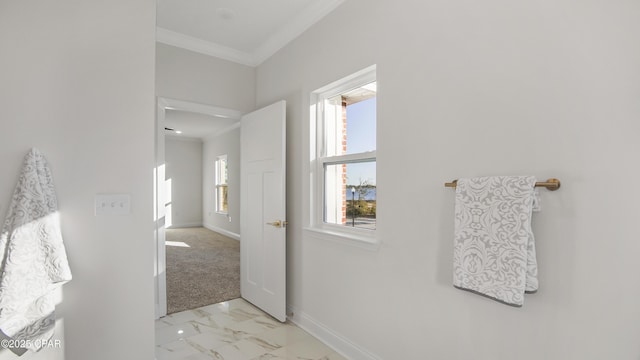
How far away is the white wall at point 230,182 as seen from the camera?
23.3ft

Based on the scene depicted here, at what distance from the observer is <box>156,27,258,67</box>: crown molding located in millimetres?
2953

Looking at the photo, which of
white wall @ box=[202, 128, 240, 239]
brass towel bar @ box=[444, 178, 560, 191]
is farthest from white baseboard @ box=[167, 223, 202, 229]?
brass towel bar @ box=[444, 178, 560, 191]

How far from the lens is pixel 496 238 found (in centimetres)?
135

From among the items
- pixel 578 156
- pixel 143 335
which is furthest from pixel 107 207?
pixel 578 156

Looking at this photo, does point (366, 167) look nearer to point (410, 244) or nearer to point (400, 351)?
point (410, 244)

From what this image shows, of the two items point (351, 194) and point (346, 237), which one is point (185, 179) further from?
point (346, 237)

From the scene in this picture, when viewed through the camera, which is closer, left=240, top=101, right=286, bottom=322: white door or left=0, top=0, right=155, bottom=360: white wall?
left=0, top=0, right=155, bottom=360: white wall

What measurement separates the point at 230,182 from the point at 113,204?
19.2 ft

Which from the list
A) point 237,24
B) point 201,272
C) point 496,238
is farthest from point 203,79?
point 496,238

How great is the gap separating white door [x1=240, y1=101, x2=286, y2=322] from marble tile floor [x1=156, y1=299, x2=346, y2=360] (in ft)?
0.64

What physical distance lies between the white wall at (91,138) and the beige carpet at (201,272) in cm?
153

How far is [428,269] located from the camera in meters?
1.71

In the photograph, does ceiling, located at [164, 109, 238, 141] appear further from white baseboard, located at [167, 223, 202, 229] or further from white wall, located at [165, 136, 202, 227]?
white baseboard, located at [167, 223, 202, 229]

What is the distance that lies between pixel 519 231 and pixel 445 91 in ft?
2.65
